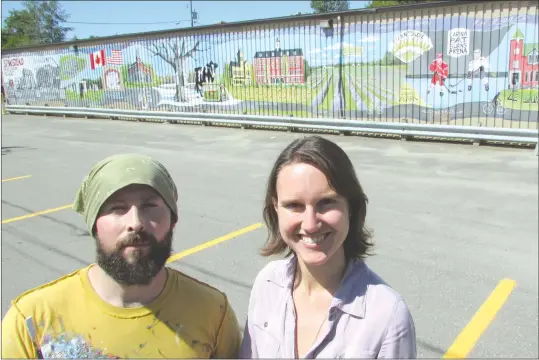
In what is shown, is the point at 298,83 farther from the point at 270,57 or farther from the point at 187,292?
the point at 187,292

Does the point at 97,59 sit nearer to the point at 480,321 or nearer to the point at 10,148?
the point at 10,148

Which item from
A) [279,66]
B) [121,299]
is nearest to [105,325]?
[121,299]

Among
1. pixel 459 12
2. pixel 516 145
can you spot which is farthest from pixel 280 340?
pixel 459 12

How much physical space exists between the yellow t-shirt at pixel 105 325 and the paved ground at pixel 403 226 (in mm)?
2201

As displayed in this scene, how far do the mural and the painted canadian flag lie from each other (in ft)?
0.14

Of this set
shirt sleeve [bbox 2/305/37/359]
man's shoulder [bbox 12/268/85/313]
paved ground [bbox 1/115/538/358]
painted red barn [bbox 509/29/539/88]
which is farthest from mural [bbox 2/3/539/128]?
shirt sleeve [bbox 2/305/37/359]

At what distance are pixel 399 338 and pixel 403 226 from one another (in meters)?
4.49

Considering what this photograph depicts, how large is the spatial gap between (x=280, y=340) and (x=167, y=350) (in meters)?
0.38

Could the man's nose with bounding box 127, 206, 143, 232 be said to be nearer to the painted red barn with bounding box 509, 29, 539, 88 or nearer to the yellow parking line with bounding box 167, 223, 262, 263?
the yellow parking line with bounding box 167, 223, 262, 263

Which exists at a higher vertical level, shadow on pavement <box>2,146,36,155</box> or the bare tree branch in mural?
the bare tree branch in mural

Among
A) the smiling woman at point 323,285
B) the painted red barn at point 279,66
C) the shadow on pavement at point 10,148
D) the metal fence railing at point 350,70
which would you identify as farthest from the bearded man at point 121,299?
the painted red barn at point 279,66

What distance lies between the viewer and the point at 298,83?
47.6 ft

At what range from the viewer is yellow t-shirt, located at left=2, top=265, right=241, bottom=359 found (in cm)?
162

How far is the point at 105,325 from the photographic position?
1658 millimetres
